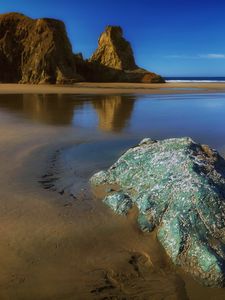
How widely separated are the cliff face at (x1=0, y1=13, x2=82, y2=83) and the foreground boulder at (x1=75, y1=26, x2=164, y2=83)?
3355 millimetres

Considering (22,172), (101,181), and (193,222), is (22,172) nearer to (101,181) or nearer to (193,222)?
(101,181)

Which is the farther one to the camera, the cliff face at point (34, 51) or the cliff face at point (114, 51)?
the cliff face at point (114, 51)

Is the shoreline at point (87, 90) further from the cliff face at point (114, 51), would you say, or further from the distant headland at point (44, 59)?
the cliff face at point (114, 51)

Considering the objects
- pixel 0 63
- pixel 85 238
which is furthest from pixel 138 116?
pixel 0 63

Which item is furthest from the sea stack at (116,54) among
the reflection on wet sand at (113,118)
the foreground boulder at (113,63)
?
the reflection on wet sand at (113,118)

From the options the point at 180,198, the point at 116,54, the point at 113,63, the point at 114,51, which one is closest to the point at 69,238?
the point at 180,198

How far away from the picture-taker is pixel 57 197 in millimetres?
4953

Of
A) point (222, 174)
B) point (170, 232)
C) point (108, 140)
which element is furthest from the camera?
point (108, 140)

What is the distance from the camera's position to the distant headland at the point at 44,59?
36344 millimetres

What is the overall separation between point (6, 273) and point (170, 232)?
59.5 inches

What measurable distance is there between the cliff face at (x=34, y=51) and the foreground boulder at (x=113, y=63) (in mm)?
3355

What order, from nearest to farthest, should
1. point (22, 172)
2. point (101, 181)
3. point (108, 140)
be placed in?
point (101, 181) < point (22, 172) < point (108, 140)

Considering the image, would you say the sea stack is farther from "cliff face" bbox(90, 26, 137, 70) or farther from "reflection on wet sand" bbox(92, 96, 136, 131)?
"reflection on wet sand" bbox(92, 96, 136, 131)

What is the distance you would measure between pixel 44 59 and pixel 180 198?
3438 cm
